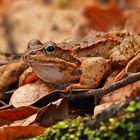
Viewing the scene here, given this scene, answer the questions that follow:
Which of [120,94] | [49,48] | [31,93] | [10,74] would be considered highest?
[49,48]

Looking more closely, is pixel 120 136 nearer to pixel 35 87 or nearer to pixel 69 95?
pixel 69 95

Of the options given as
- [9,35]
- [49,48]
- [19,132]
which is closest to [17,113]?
[19,132]

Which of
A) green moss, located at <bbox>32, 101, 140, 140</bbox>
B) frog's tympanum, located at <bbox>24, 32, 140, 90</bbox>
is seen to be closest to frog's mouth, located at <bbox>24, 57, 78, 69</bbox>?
frog's tympanum, located at <bbox>24, 32, 140, 90</bbox>

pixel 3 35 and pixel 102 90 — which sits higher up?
pixel 3 35

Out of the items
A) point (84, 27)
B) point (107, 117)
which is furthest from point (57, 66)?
point (84, 27)

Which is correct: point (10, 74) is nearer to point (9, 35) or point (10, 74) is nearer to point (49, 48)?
point (49, 48)

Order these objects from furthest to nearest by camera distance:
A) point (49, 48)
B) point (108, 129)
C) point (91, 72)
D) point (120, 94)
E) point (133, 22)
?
1. point (133, 22)
2. point (49, 48)
3. point (91, 72)
4. point (120, 94)
5. point (108, 129)

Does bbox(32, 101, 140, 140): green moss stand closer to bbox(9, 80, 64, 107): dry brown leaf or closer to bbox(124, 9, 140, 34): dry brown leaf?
bbox(9, 80, 64, 107): dry brown leaf
